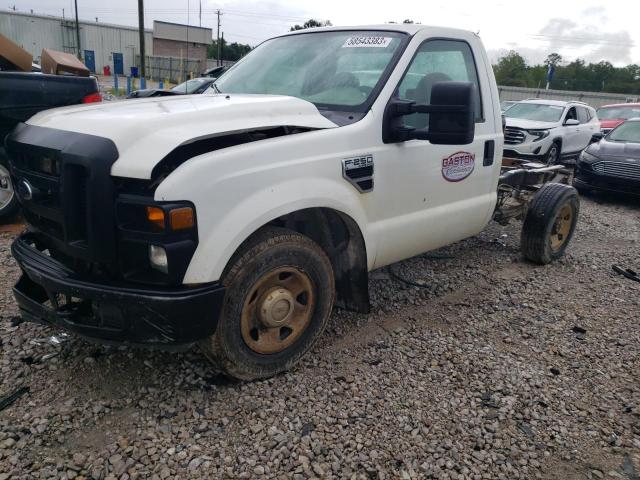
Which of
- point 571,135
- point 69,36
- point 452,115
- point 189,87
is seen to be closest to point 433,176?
point 452,115

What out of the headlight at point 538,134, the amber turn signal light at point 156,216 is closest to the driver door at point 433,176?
the amber turn signal light at point 156,216

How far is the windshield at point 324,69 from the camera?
3332 millimetres

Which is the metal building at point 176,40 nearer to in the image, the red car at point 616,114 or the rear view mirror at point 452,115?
the red car at point 616,114

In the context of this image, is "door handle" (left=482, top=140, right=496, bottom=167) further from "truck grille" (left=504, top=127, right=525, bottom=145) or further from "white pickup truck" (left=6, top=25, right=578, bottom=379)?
"truck grille" (left=504, top=127, right=525, bottom=145)

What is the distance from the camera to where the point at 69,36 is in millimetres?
53438

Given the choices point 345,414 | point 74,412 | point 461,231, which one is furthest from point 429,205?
point 74,412

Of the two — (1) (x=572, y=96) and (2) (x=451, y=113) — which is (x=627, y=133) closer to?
(2) (x=451, y=113)

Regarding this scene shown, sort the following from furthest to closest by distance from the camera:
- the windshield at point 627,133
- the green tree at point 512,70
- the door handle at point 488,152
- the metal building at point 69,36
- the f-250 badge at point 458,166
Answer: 1. the green tree at point 512,70
2. the metal building at point 69,36
3. the windshield at point 627,133
4. the door handle at point 488,152
5. the f-250 badge at point 458,166

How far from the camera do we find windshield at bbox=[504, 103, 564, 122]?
1221cm

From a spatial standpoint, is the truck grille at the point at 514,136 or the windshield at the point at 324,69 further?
the truck grille at the point at 514,136

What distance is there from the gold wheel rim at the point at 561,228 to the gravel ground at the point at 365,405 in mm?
1387

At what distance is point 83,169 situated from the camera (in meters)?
2.37

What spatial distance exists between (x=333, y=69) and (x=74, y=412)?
8.45 feet

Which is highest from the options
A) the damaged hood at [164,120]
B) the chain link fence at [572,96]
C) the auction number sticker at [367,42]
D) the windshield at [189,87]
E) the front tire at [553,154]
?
the chain link fence at [572,96]
